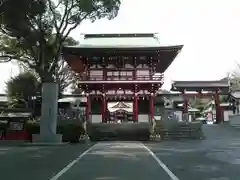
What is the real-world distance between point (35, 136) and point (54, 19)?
9.84 m

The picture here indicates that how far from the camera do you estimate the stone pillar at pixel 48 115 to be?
3056 centimetres

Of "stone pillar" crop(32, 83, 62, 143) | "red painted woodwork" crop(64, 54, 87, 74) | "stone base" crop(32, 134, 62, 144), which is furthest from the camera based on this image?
"red painted woodwork" crop(64, 54, 87, 74)

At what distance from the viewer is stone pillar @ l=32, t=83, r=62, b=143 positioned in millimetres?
30562

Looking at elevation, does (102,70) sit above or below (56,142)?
above

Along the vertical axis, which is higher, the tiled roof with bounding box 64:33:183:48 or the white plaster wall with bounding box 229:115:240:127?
the tiled roof with bounding box 64:33:183:48

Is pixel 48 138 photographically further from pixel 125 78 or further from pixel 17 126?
pixel 125 78

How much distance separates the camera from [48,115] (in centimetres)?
3088

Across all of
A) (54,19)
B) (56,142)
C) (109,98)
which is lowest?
(56,142)

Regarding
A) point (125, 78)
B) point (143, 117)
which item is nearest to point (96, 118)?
point (143, 117)

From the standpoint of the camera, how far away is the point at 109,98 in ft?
144

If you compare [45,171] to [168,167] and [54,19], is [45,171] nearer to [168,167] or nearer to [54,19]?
[168,167]

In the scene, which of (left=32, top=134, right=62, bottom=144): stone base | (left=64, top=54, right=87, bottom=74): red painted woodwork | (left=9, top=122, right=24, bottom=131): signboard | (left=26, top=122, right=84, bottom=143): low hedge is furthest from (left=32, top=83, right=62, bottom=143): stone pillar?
(left=64, top=54, right=87, bottom=74): red painted woodwork

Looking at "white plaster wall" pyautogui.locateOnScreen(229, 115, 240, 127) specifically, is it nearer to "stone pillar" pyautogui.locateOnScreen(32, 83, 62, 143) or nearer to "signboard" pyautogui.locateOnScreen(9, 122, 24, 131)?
"signboard" pyautogui.locateOnScreen(9, 122, 24, 131)

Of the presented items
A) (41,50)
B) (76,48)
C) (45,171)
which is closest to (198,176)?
(45,171)
